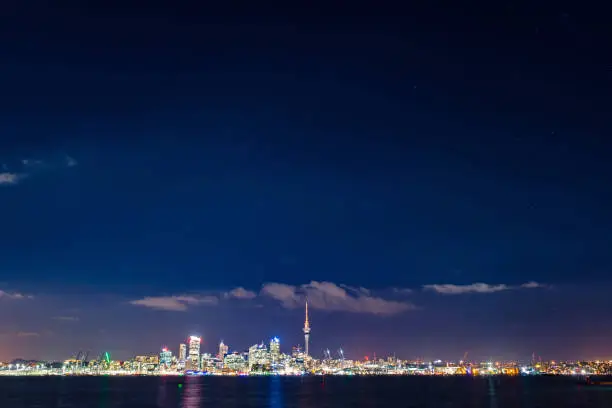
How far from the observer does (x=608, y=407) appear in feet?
299

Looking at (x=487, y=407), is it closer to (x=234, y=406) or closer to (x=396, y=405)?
(x=396, y=405)

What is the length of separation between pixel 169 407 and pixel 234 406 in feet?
35.6

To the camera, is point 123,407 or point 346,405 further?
point 346,405

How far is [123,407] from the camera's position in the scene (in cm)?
9000

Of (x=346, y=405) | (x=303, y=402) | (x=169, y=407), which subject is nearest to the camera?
(x=169, y=407)

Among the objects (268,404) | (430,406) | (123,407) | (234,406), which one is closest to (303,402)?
(268,404)

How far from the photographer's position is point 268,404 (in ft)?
319

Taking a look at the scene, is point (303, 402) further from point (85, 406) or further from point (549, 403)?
point (549, 403)

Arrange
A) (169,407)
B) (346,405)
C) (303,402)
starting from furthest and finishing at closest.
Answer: (303,402)
(346,405)
(169,407)

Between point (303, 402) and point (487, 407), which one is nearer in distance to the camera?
point (487, 407)

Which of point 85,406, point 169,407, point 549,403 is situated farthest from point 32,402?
point 549,403

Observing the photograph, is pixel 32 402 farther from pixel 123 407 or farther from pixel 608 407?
pixel 608 407

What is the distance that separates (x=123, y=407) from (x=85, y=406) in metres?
7.47

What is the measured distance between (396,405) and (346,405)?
9088 millimetres
